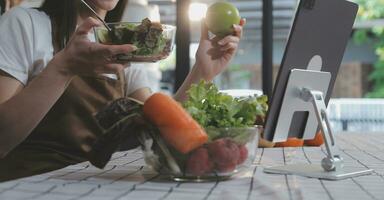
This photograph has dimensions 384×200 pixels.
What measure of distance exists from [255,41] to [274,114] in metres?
5.78

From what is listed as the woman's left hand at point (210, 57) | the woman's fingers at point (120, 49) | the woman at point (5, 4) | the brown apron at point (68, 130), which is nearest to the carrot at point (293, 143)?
the woman's left hand at point (210, 57)

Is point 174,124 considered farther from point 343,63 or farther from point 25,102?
point 343,63

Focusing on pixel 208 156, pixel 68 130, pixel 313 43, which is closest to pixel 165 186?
pixel 208 156

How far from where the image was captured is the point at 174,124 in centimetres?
78

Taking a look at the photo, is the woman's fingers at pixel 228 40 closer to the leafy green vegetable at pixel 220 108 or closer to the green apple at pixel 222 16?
the green apple at pixel 222 16

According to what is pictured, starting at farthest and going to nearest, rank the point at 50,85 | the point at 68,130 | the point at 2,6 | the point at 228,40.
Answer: the point at 2,6, the point at 68,130, the point at 228,40, the point at 50,85

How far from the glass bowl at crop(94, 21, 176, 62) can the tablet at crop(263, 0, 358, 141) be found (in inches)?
9.9

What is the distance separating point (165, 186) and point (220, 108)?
0.52 feet

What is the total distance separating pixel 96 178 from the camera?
2.92 ft

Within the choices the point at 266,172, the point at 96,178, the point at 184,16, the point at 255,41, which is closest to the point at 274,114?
the point at 266,172

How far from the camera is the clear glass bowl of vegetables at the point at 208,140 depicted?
78cm

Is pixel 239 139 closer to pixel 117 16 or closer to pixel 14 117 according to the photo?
pixel 14 117

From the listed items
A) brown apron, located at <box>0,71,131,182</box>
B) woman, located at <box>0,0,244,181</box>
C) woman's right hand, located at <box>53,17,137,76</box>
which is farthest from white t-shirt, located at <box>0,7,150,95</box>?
woman's right hand, located at <box>53,17,137,76</box>

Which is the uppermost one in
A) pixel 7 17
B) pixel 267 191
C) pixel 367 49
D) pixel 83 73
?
pixel 7 17
